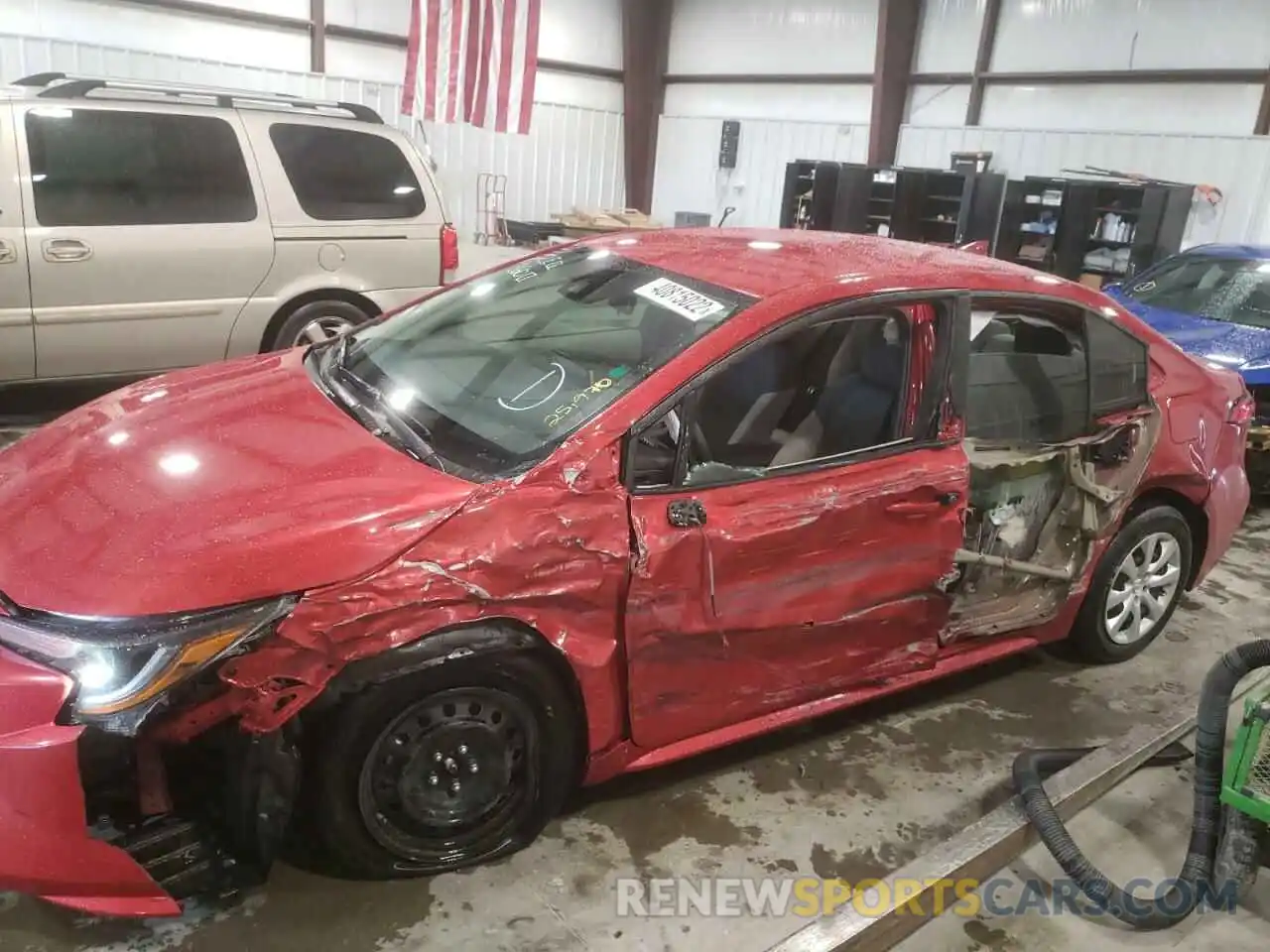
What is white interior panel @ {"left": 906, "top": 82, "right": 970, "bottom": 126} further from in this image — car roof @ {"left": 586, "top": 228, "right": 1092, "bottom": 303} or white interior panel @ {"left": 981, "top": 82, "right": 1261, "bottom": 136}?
car roof @ {"left": 586, "top": 228, "right": 1092, "bottom": 303}

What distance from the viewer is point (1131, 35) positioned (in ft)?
36.6

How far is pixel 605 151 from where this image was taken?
15891mm

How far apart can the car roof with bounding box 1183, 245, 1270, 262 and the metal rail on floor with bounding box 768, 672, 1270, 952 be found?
453 cm

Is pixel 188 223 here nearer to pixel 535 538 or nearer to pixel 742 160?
pixel 535 538

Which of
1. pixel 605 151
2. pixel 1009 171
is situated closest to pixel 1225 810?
pixel 1009 171

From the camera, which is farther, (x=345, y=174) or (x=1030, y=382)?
(x=345, y=174)

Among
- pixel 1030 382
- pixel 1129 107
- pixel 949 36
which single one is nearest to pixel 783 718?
pixel 1030 382

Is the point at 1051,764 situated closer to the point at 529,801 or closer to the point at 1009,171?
the point at 529,801

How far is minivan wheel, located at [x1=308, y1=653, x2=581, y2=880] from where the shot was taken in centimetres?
209

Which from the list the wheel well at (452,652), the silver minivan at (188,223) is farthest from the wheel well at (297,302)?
the wheel well at (452,652)

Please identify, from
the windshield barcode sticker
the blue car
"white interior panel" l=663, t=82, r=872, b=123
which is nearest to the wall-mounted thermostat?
"white interior panel" l=663, t=82, r=872, b=123

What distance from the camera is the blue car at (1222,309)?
538 cm

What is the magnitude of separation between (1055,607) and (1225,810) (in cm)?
84

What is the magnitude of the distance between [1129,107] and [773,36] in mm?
5416
